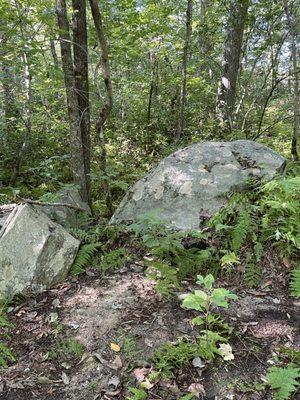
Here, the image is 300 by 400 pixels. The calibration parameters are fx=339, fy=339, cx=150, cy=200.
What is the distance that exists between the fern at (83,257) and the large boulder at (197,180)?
906 mm

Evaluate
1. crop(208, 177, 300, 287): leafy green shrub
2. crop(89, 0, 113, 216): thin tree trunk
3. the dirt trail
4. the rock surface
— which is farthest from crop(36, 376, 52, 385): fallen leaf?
crop(89, 0, 113, 216): thin tree trunk

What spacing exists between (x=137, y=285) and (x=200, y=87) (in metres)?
11.4

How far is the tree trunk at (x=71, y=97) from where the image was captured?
18.1 ft

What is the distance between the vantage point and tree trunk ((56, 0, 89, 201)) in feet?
18.1

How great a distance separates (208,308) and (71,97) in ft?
13.7

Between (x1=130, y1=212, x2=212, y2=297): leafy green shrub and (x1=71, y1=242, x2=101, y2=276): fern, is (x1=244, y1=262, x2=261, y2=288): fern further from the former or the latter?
(x1=71, y1=242, x2=101, y2=276): fern

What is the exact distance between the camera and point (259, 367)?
2904 millimetres

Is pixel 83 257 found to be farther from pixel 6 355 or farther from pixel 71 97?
pixel 71 97

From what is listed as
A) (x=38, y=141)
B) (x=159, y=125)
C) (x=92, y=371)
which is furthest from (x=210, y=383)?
(x=159, y=125)

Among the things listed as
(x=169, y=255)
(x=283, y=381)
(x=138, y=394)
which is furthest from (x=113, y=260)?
(x=283, y=381)

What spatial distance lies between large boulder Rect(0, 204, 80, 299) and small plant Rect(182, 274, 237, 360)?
193 cm

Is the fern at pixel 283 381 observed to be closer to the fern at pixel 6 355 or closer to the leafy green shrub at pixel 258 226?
the leafy green shrub at pixel 258 226

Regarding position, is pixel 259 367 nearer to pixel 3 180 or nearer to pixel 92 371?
pixel 92 371

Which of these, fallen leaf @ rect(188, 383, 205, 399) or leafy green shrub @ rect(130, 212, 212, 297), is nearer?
fallen leaf @ rect(188, 383, 205, 399)
